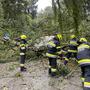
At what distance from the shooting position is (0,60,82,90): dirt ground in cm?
1036

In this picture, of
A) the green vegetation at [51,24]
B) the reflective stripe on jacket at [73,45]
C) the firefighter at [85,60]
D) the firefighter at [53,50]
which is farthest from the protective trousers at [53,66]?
the firefighter at [85,60]

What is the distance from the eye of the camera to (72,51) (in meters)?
13.1

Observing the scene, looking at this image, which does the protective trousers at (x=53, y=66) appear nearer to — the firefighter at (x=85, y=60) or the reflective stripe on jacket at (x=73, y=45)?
the reflective stripe on jacket at (x=73, y=45)

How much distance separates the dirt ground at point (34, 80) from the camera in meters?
10.4

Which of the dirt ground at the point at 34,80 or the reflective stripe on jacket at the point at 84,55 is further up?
the reflective stripe on jacket at the point at 84,55

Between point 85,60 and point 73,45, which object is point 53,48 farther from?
point 85,60

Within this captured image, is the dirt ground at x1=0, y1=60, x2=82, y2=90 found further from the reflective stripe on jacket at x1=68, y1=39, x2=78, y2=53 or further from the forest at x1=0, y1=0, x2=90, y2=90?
the reflective stripe on jacket at x1=68, y1=39, x2=78, y2=53

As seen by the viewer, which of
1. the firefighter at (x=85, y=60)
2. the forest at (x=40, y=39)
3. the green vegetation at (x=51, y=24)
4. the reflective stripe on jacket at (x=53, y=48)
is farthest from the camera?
the green vegetation at (x=51, y=24)

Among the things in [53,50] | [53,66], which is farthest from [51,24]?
[53,66]

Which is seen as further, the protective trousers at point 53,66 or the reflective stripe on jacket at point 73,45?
the reflective stripe on jacket at point 73,45

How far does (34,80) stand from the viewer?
11.5 meters

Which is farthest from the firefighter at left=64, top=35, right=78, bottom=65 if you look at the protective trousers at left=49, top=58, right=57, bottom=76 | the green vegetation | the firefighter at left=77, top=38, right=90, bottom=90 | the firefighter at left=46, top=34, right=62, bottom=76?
the firefighter at left=77, top=38, right=90, bottom=90

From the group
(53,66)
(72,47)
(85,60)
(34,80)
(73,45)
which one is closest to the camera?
(85,60)

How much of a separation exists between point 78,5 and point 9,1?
1138 cm
